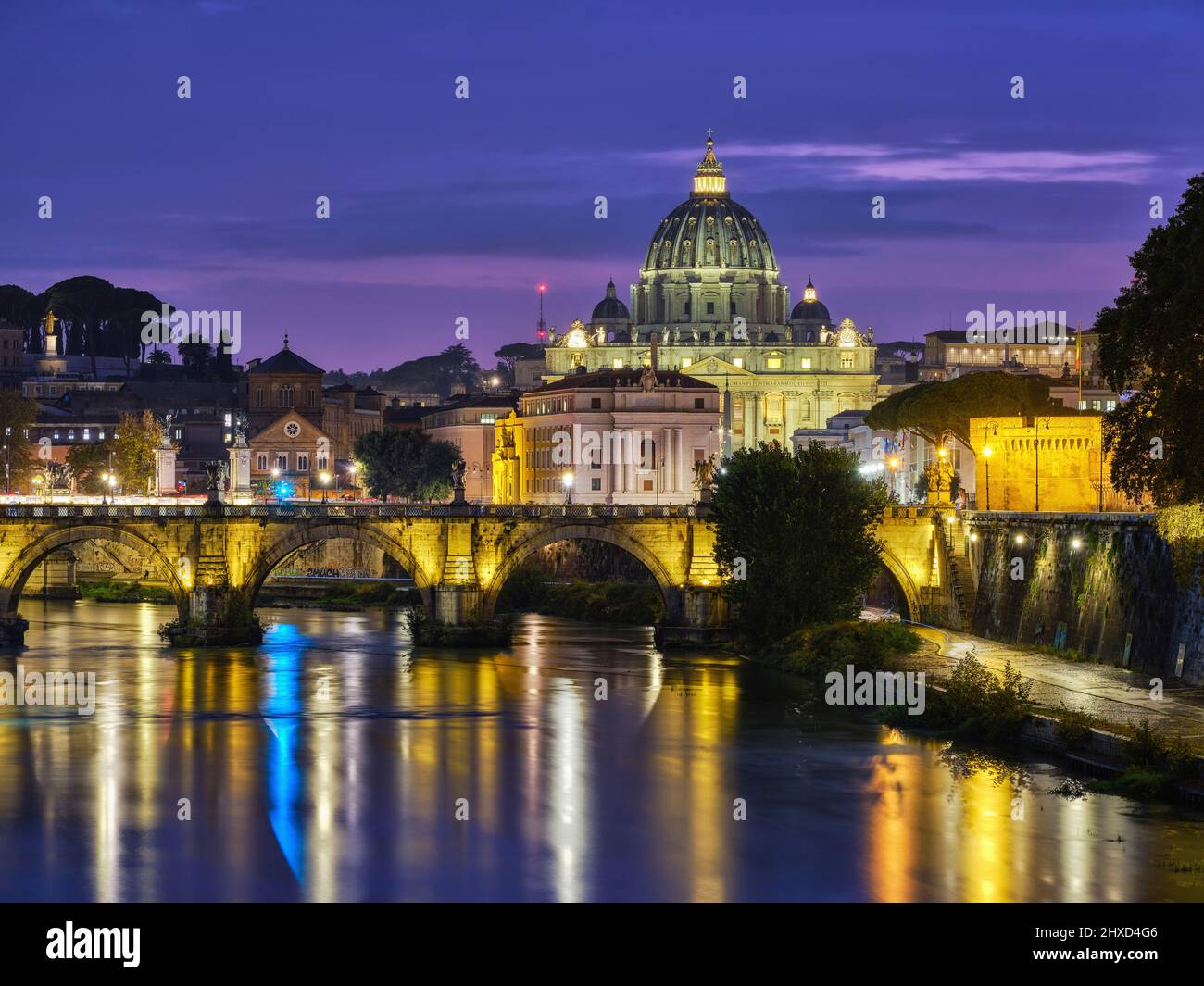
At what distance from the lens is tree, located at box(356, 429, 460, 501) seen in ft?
433

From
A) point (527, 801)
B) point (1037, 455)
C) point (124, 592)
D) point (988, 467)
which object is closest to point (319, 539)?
point (988, 467)

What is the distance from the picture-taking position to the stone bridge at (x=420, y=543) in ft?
224

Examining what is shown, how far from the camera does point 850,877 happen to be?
35.1m

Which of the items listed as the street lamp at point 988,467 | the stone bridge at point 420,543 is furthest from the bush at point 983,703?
the street lamp at point 988,467

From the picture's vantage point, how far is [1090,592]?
53750 mm

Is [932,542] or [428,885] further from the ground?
[932,542]

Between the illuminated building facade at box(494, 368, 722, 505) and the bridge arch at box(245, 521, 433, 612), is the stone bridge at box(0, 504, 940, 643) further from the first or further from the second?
the illuminated building facade at box(494, 368, 722, 505)

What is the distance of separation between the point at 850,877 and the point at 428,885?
722 cm

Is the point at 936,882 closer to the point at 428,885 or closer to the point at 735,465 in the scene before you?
the point at 428,885

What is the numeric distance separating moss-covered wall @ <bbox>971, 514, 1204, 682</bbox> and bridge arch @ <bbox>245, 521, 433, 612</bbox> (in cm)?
1888

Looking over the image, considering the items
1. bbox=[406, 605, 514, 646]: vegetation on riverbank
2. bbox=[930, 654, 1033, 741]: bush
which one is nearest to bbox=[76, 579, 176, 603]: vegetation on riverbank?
bbox=[406, 605, 514, 646]: vegetation on riverbank
